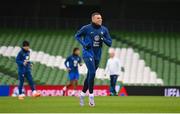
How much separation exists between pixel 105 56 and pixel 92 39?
20852 mm

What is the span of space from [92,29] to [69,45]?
22.0 m

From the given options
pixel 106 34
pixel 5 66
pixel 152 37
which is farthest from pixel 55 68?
pixel 106 34

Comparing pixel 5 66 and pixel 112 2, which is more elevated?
pixel 112 2

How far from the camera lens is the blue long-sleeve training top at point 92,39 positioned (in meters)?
16.8

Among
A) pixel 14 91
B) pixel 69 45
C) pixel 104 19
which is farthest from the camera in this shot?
pixel 104 19

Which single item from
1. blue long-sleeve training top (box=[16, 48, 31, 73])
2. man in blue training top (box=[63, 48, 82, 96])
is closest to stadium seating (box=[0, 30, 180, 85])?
man in blue training top (box=[63, 48, 82, 96])

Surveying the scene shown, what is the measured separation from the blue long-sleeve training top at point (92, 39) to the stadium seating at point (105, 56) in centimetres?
1696

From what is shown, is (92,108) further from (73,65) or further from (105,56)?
(105,56)

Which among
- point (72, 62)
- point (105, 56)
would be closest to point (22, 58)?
point (72, 62)

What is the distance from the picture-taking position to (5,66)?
35.9 meters

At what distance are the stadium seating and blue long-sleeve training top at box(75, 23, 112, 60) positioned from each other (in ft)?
55.6

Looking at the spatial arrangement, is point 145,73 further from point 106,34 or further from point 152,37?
point 106,34

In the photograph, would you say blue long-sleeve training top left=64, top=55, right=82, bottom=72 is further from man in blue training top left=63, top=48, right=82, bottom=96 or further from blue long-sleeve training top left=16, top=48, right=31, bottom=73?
blue long-sleeve training top left=16, top=48, right=31, bottom=73

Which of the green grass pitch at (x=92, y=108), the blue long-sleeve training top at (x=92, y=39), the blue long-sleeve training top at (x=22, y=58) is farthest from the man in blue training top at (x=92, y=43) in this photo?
Answer: the blue long-sleeve training top at (x=22, y=58)
